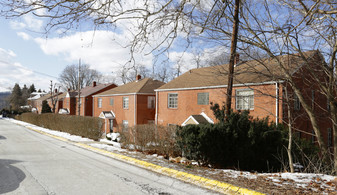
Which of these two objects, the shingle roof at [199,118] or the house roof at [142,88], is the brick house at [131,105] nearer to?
the house roof at [142,88]

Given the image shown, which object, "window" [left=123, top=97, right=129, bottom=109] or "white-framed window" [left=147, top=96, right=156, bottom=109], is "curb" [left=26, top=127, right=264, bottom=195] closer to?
"white-framed window" [left=147, top=96, right=156, bottom=109]

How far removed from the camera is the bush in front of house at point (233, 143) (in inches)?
332

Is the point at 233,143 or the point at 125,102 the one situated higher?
the point at 125,102

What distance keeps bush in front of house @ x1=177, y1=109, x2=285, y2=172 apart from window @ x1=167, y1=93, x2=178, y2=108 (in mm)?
13971

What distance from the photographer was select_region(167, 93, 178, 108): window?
77.2ft

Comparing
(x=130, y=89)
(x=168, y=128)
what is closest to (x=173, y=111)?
(x=130, y=89)

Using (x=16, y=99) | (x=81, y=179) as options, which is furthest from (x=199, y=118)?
(x=16, y=99)

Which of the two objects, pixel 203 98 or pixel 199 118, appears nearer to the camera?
pixel 199 118

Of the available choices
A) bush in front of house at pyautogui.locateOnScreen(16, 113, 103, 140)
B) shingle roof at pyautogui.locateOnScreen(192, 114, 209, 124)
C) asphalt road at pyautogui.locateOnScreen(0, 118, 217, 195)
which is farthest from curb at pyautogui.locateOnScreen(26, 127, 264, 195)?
shingle roof at pyautogui.locateOnScreen(192, 114, 209, 124)

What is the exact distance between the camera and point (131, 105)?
29812mm

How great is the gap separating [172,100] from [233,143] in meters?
15.2

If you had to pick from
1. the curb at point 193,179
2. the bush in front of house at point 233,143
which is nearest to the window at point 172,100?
the bush in front of house at point 233,143

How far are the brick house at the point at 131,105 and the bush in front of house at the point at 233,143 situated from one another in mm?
19126

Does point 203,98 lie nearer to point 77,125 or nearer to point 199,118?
point 199,118
